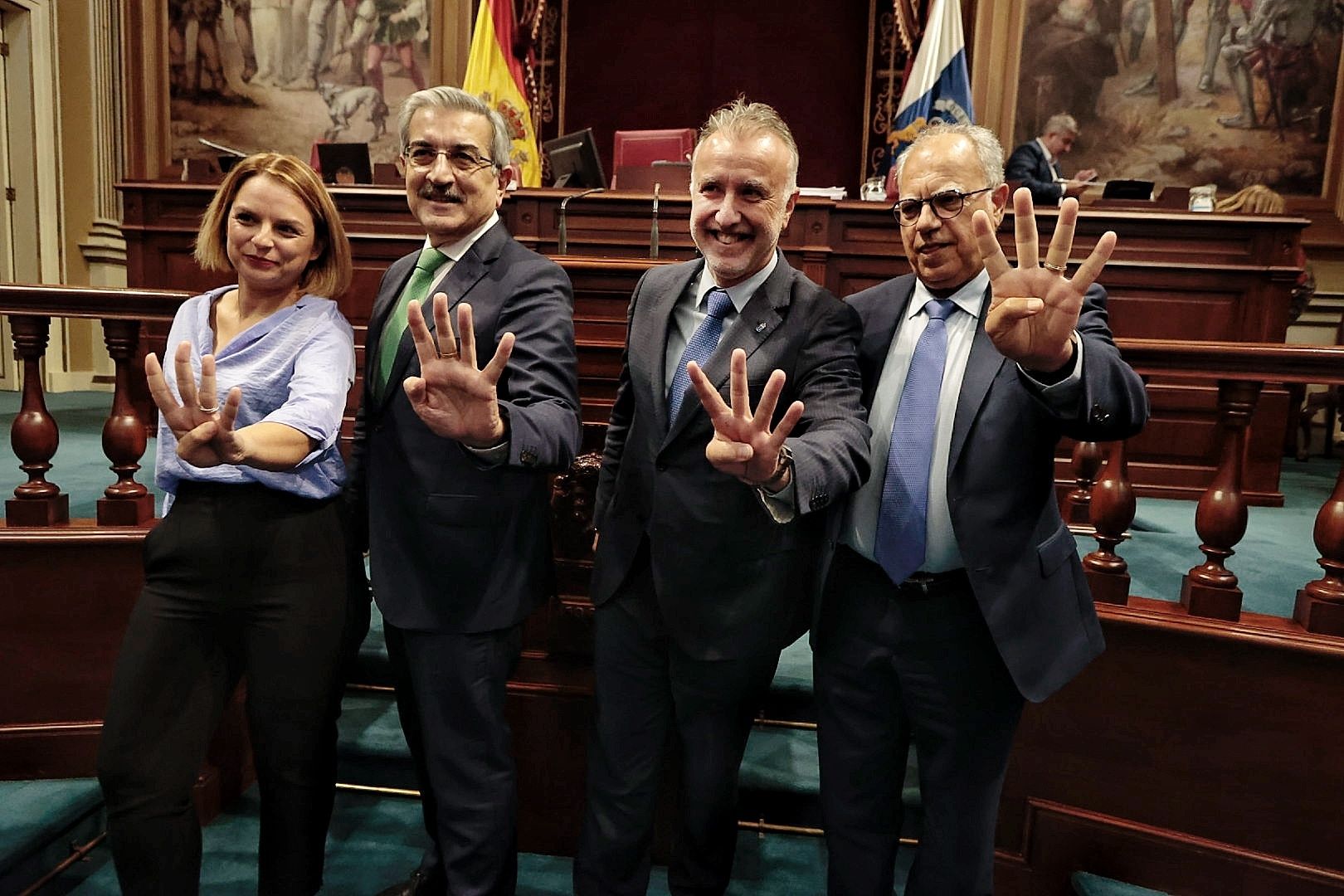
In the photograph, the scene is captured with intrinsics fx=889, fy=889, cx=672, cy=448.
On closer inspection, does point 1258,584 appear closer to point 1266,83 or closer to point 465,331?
point 465,331

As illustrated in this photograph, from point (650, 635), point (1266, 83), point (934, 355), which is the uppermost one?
point (1266, 83)

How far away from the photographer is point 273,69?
24.4 feet

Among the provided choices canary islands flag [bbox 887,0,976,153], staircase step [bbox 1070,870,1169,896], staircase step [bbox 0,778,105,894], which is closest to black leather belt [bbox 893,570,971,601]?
staircase step [bbox 1070,870,1169,896]

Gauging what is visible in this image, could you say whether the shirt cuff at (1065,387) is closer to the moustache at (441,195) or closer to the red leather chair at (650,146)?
the moustache at (441,195)

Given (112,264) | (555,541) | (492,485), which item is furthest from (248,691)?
(112,264)

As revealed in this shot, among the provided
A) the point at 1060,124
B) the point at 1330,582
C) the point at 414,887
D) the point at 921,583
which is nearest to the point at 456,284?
the point at 921,583

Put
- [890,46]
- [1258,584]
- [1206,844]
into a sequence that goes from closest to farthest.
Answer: [1206,844]
[1258,584]
[890,46]

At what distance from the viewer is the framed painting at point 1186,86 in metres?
6.84

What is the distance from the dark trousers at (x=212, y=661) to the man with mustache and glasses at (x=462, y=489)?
0.14 m

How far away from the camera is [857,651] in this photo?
1.49m

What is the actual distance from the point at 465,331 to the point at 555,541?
3.21 feet

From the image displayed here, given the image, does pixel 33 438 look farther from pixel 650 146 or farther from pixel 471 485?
pixel 650 146

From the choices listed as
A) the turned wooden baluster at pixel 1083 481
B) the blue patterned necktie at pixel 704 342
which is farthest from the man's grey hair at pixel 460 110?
the turned wooden baluster at pixel 1083 481

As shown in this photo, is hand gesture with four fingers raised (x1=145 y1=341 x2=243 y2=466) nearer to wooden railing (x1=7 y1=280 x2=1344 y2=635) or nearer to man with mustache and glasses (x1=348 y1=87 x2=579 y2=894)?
man with mustache and glasses (x1=348 y1=87 x2=579 y2=894)
